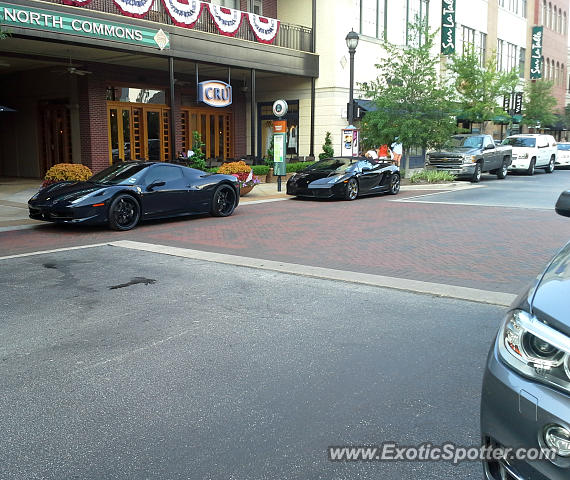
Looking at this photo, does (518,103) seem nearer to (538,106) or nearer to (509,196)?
(538,106)

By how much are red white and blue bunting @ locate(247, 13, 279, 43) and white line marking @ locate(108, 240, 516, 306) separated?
16003 mm

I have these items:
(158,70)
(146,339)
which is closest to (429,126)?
(158,70)

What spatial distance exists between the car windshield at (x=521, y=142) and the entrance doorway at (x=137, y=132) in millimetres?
17625

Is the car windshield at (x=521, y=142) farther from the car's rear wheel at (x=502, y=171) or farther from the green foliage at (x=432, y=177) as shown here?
the green foliage at (x=432, y=177)

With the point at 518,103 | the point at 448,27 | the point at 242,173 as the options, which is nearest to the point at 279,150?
the point at 242,173

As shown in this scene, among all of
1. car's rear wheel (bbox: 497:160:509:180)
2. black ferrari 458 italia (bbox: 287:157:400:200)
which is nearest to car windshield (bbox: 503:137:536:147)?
car's rear wheel (bbox: 497:160:509:180)

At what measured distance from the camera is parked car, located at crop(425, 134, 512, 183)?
24.7 m

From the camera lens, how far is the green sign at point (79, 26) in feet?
52.2

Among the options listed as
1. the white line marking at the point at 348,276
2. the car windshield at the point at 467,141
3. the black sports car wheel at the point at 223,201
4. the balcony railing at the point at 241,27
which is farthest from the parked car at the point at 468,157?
the white line marking at the point at 348,276

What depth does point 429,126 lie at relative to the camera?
23562 mm

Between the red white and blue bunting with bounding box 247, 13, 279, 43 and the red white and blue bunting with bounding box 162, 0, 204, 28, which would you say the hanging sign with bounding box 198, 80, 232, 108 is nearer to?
the red white and blue bunting with bounding box 162, 0, 204, 28

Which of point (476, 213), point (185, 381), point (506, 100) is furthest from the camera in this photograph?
point (506, 100)

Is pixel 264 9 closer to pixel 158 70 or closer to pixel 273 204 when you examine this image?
pixel 158 70

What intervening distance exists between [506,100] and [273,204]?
1185 inches
